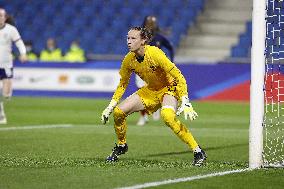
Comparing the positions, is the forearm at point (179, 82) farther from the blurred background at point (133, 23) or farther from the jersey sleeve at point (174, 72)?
the blurred background at point (133, 23)

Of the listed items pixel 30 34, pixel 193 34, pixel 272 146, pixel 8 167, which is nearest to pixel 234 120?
pixel 272 146

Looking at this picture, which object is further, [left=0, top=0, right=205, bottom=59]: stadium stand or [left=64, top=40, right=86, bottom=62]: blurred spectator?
[left=0, top=0, right=205, bottom=59]: stadium stand

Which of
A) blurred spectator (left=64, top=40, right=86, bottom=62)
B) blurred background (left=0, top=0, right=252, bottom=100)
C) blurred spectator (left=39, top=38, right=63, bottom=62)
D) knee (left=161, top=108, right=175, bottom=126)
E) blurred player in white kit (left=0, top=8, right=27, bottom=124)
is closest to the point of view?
knee (left=161, top=108, right=175, bottom=126)

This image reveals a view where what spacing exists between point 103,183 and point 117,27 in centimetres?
2514

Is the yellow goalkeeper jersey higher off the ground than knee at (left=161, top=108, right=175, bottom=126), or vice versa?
the yellow goalkeeper jersey

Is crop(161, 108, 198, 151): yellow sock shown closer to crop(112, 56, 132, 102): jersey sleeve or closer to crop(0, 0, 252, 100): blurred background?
crop(112, 56, 132, 102): jersey sleeve

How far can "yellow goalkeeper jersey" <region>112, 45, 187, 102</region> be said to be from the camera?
1127 cm


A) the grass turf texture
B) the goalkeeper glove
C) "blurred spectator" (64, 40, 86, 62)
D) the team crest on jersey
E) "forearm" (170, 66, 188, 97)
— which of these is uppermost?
"blurred spectator" (64, 40, 86, 62)

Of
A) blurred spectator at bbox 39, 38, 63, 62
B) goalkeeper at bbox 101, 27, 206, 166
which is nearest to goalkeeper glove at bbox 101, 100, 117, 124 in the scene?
goalkeeper at bbox 101, 27, 206, 166

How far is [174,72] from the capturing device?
11.3 meters

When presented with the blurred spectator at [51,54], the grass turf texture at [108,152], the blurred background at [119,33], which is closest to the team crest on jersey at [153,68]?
the grass turf texture at [108,152]

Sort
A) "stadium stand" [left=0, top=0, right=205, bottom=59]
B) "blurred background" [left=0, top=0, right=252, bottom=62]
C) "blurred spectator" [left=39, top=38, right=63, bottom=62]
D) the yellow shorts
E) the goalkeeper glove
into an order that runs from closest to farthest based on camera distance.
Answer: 1. the goalkeeper glove
2. the yellow shorts
3. "blurred spectator" [left=39, top=38, right=63, bottom=62]
4. "blurred background" [left=0, top=0, right=252, bottom=62]
5. "stadium stand" [left=0, top=0, right=205, bottom=59]

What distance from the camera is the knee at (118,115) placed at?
38.3ft

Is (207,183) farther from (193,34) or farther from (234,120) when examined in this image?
(193,34)
